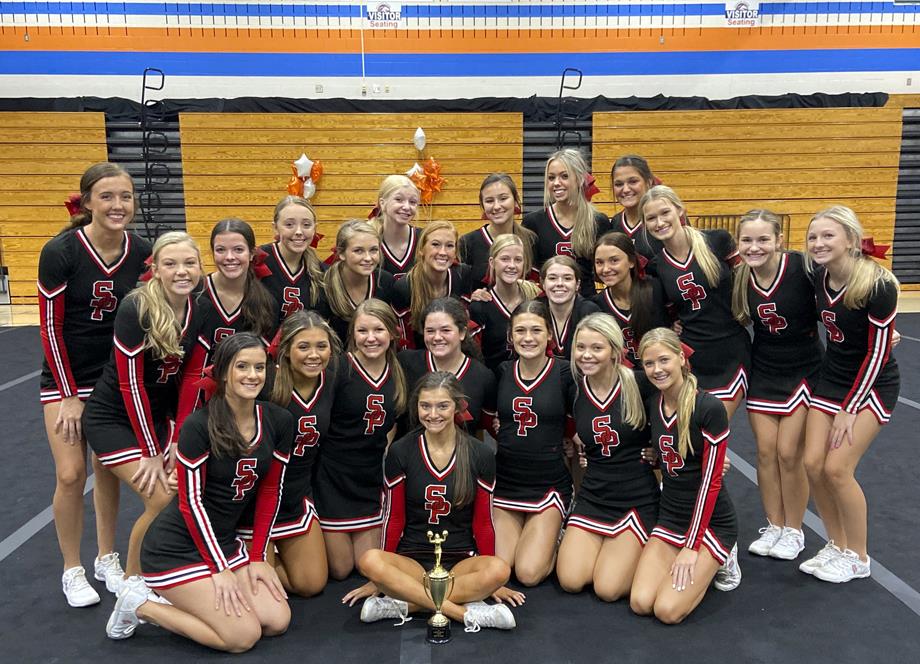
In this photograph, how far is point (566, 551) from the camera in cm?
331

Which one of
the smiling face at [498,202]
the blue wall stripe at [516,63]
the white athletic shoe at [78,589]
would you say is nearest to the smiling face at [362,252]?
the smiling face at [498,202]

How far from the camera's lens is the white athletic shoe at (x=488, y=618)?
2.89 meters

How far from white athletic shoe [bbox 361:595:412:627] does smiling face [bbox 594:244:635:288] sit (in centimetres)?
172

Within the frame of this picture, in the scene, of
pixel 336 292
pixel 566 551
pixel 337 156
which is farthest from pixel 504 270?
pixel 337 156

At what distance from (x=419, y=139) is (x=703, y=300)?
7053mm

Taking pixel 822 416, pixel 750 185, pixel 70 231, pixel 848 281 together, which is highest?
pixel 750 185

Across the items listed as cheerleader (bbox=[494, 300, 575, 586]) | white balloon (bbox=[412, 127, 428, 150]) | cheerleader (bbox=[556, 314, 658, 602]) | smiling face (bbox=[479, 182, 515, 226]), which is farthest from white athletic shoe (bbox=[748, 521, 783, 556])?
white balloon (bbox=[412, 127, 428, 150])

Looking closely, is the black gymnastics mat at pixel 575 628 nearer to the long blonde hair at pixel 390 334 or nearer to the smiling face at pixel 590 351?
the long blonde hair at pixel 390 334

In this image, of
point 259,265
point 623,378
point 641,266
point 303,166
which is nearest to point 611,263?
point 641,266

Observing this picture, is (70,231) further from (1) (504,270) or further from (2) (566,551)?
(2) (566,551)

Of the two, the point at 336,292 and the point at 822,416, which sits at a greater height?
the point at 336,292

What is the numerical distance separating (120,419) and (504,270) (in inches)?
72.4

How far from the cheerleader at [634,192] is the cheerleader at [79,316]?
241 cm

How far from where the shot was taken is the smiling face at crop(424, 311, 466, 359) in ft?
11.3
